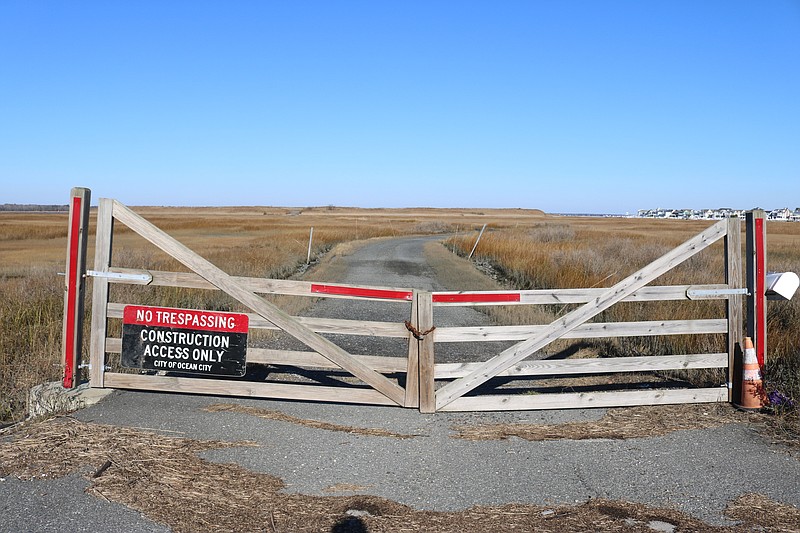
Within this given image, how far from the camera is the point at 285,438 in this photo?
5371mm

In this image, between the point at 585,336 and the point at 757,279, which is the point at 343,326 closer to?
the point at 585,336

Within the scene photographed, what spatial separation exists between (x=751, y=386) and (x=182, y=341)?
5.09 metres

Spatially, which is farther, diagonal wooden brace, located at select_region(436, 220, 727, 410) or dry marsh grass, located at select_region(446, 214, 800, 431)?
dry marsh grass, located at select_region(446, 214, 800, 431)

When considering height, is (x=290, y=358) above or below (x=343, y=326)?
below

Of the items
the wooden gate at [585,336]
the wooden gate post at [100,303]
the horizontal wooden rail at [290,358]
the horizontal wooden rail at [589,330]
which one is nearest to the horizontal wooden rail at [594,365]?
the wooden gate at [585,336]

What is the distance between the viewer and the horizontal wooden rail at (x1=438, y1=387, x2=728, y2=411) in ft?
20.1

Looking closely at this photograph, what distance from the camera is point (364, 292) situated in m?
6.11

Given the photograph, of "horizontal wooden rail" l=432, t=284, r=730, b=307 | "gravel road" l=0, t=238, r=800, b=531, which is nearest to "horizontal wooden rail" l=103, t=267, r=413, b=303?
"horizontal wooden rail" l=432, t=284, r=730, b=307

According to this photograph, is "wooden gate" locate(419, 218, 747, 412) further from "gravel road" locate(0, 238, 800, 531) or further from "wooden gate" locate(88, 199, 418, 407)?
"wooden gate" locate(88, 199, 418, 407)

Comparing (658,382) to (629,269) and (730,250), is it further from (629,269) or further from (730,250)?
(629,269)

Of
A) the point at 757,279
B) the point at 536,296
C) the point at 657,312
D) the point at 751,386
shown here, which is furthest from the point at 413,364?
the point at 657,312

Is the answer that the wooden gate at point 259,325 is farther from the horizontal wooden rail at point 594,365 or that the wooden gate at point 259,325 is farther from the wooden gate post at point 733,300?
the wooden gate post at point 733,300

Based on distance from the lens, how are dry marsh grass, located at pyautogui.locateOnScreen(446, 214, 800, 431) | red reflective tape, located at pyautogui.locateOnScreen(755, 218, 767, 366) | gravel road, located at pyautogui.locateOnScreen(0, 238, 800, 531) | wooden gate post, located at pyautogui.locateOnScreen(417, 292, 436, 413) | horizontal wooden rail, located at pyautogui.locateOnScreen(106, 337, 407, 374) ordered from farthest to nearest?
dry marsh grass, located at pyautogui.locateOnScreen(446, 214, 800, 431), red reflective tape, located at pyautogui.locateOnScreen(755, 218, 767, 366), horizontal wooden rail, located at pyautogui.locateOnScreen(106, 337, 407, 374), wooden gate post, located at pyautogui.locateOnScreen(417, 292, 436, 413), gravel road, located at pyautogui.locateOnScreen(0, 238, 800, 531)

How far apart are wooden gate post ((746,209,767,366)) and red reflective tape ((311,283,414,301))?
3223 mm
